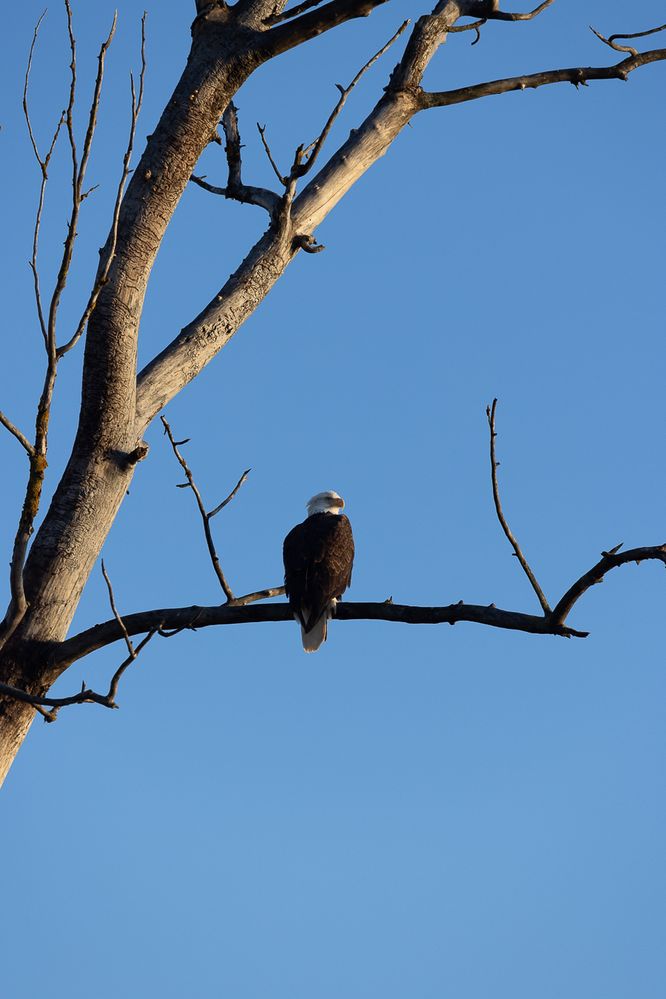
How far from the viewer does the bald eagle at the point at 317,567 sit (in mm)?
6039

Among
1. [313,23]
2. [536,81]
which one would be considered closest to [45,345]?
[313,23]

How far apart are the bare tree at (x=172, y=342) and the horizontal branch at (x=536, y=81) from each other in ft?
0.03

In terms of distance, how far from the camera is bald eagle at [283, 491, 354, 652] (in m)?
6.04

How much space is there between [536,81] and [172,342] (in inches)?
95.6

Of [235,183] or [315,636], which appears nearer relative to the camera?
[235,183]

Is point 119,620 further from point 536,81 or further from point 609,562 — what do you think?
point 536,81

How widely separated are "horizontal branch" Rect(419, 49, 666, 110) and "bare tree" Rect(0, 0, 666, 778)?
1 cm

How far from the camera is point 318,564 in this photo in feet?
20.8

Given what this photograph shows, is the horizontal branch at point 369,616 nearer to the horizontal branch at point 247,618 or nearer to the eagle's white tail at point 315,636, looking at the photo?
the horizontal branch at point 247,618

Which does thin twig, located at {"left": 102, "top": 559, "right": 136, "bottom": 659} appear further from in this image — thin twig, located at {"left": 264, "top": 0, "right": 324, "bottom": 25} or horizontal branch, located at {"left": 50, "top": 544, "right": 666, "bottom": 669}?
thin twig, located at {"left": 264, "top": 0, "right": 324, "bottom": 25}

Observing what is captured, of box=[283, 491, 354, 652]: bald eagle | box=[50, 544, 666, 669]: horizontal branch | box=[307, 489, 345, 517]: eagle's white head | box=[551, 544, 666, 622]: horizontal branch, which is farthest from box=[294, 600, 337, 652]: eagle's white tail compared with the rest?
box=[551, 544, 666, 622]: horizontal branch

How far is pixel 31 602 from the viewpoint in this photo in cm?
388

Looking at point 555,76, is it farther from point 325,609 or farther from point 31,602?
point 31,602

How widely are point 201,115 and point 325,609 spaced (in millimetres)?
2739
